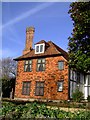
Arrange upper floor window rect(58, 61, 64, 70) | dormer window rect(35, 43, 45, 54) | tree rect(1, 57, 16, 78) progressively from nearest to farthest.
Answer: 1. upper floor window rect(58, 61, 64, 70)
2. dormer window rect(35, 43, 45, 54)
3. tree rect(1, 57, 16, 78)

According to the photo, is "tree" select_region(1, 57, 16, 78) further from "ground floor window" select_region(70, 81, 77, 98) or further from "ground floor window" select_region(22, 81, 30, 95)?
"ground floor window" select_region(70, 81, 77, 98)

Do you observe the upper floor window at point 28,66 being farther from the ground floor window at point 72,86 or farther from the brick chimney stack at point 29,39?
the ground floor window at point 72,86

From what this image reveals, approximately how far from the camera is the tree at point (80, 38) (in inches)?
696

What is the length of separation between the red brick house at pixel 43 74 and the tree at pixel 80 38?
23.4 feet

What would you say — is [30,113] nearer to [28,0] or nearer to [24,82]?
[28,0]

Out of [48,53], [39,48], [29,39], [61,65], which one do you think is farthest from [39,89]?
[29,39]

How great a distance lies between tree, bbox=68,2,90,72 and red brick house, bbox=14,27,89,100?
7.13 m

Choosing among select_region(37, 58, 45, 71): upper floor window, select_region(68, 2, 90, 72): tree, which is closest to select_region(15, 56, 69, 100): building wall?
select_region(37, 58, 45, 71): upper floor window

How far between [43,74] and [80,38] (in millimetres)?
10102

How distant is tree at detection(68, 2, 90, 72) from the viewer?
1768 cm

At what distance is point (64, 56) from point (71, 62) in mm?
8194

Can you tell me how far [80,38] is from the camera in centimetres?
1875

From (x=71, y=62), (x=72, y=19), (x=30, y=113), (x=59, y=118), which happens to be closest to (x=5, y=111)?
(x=30, y=113)

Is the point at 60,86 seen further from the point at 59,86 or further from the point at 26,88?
the point at 26,88
